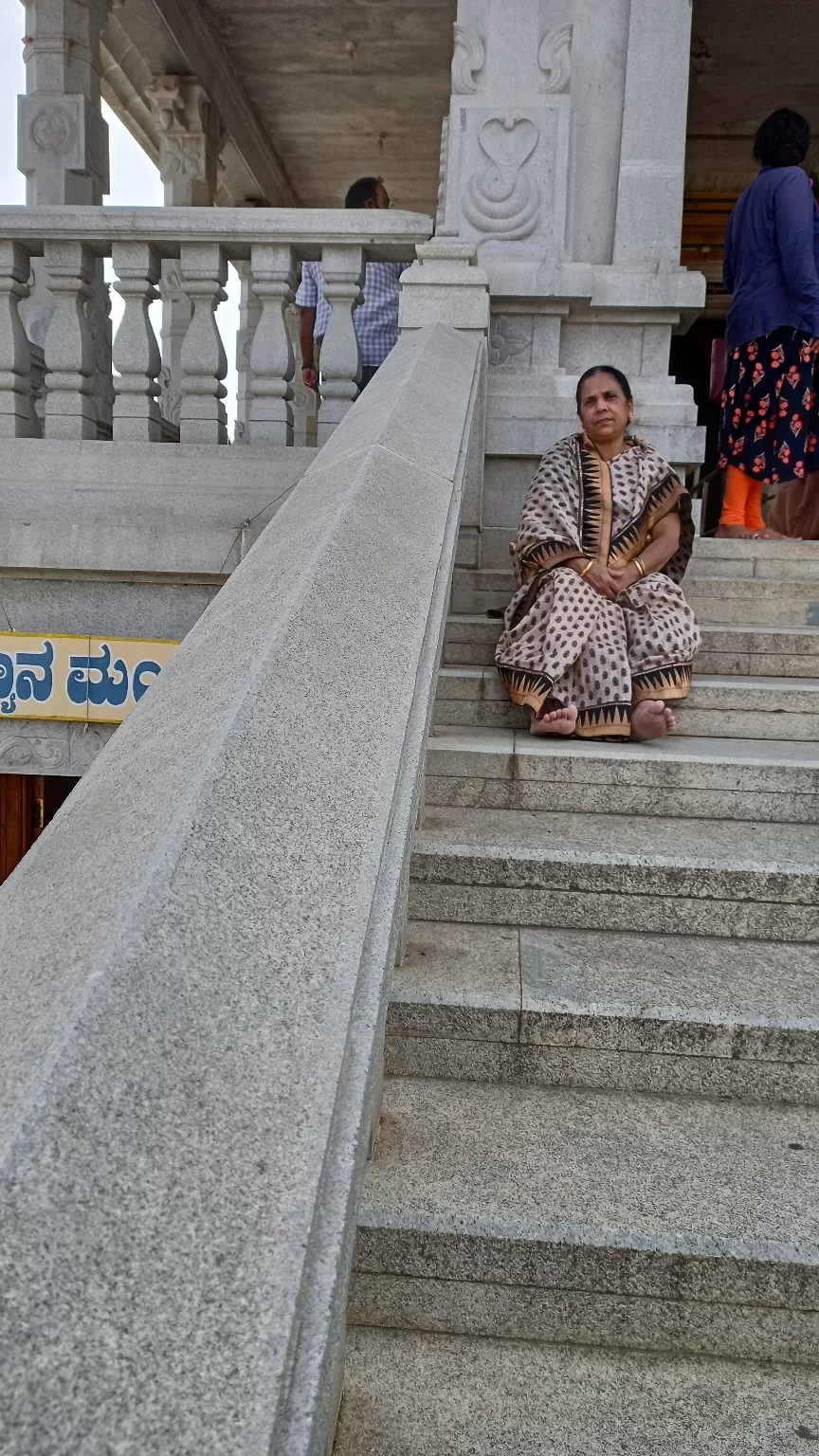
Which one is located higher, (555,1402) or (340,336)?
(340,336)

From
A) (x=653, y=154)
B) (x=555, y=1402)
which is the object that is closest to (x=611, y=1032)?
(x=555, y=1402)

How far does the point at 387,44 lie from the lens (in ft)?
30.8

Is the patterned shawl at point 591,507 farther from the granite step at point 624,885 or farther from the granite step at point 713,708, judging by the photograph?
the granite step at point 624,885

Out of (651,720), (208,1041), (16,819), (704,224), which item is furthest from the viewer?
(704,224)

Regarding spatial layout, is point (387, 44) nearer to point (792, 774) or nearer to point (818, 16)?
point (818, 16)

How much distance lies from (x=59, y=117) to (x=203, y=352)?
4026 millimetres

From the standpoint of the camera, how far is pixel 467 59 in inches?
196

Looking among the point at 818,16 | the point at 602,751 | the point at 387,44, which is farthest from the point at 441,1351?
the point at 387,44

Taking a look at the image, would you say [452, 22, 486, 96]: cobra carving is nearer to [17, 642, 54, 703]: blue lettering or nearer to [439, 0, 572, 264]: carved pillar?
[439, 0, 572, 264]: carved pillar

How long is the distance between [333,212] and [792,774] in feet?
9.88

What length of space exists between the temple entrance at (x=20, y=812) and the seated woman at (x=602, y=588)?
4943 millimetres

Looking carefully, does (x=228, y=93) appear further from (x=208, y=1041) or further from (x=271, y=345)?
(x=208, y=1041)

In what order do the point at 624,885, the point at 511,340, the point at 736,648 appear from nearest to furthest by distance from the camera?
the point at 624,885 < the point at 736,648 < the point at 511,340

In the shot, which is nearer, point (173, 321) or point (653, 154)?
point (653, 154)
